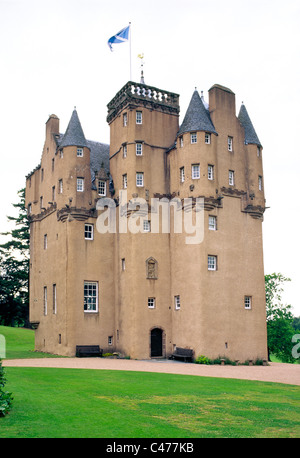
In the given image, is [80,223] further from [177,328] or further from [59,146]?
[177,328]

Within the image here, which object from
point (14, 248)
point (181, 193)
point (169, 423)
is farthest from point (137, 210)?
point (14, 248)

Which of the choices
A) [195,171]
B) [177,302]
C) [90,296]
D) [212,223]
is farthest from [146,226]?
[90,296]

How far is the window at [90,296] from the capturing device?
4100 cm

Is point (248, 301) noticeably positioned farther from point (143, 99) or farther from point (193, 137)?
point (143, 99)

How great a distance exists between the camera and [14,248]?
7194cm

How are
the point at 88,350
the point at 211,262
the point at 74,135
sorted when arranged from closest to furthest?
the point at 211,262 → the point at 88,350 → the point at 74,135

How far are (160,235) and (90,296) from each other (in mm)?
7988

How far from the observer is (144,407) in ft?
53.1

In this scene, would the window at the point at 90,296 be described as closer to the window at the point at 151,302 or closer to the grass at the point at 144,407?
the window at the point at 151,302

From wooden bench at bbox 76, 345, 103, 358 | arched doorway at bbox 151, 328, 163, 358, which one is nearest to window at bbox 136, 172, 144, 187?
arched doorway at bbox 151, 328, 163, 358

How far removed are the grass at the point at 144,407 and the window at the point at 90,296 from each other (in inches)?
604

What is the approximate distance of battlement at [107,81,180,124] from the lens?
41.9m
